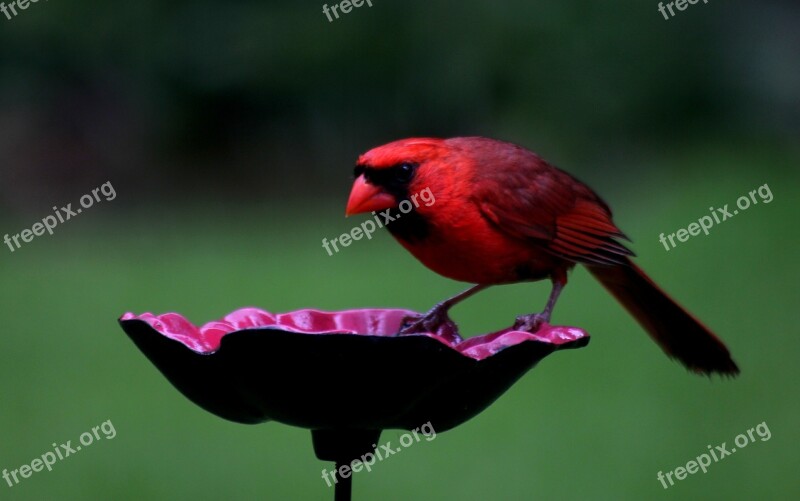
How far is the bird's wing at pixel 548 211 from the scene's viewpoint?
296 centimetres

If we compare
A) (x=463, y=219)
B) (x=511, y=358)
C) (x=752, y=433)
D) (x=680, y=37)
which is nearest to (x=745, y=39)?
(x=680, y=37)

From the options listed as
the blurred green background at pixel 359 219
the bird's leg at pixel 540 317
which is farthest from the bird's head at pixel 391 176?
the blurred green background at pixel 359 219

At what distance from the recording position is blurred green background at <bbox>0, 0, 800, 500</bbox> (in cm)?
434

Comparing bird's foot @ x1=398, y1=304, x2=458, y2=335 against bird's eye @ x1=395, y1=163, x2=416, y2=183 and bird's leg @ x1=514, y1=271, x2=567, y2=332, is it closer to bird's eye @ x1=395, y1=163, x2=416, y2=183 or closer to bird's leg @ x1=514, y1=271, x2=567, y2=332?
bird's leg @ x1=514, y1=271, x2=567, y2=332

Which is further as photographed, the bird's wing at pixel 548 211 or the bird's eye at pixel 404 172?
the bird's wing at pixel 548 211

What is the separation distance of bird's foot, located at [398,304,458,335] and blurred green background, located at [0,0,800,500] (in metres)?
1.21

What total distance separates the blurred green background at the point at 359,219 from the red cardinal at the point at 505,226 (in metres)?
1.09

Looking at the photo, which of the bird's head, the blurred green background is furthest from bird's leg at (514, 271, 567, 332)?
the blurred green background

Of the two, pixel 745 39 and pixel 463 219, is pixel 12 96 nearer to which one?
pixel 745 39

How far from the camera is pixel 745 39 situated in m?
8.37

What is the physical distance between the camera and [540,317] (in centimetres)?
292

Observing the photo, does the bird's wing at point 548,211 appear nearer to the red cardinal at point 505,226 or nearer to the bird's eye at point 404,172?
the red cardinal at point 505,226

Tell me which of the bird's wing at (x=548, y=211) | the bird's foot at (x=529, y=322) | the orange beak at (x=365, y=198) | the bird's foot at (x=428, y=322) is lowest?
the bird's foot at (x=529, y=322)

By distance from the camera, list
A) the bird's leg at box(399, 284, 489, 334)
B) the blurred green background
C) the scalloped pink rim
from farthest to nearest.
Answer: the blurred green background < the bird's leg at box(399, 284, 489, 334) < the scalloped pink rim
